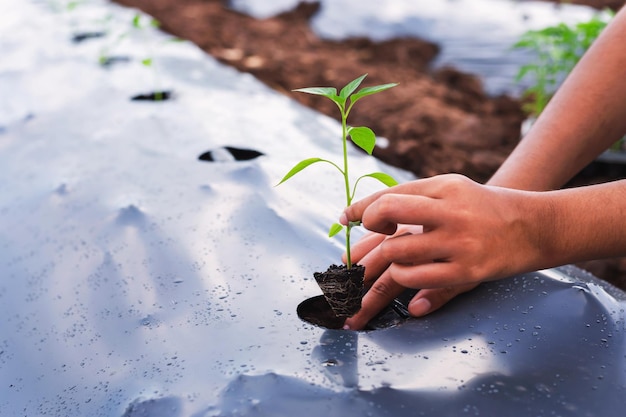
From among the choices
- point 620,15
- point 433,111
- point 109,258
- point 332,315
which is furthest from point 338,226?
point 433,111

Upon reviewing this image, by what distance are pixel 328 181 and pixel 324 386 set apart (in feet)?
2.87

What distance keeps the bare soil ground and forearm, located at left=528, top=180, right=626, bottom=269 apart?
1349 millimetres

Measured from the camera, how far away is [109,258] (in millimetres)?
1523

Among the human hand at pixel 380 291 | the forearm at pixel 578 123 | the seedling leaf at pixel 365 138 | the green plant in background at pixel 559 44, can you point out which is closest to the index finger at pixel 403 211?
the seedling leaf at pixel 365 138

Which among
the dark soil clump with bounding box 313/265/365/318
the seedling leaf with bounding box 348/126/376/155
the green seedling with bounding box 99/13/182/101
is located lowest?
the green seedling with bounding box 99/13/182/101

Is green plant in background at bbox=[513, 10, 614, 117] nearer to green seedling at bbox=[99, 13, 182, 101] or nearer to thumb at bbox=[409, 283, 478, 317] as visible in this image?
green seedling at bbox=[99, 13, 182, 101]

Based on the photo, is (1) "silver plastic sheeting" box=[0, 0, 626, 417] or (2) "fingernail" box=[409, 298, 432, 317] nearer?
(1) "silver plastic sheeting" box=[0, 0, 626, 417]

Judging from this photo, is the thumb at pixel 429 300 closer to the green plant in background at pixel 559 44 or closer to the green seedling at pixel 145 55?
the green seedling at pixel 145 55

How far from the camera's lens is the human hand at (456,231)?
0.95m

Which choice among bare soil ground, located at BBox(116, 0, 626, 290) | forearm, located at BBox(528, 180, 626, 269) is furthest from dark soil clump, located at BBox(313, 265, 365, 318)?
bare soil ground, located at BBox(116, 0, 626, 290)

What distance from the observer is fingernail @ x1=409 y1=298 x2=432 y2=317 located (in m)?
1.23

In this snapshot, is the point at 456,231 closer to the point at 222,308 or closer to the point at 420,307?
the point at 420,307

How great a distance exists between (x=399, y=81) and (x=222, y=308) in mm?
3429

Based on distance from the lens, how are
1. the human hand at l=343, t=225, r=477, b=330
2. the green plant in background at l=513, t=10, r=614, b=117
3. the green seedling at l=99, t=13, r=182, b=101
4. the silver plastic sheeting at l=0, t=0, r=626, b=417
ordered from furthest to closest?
the green plant in background at l=513, t=10, r=614, b=117, the green seedling at l=99, t=13, r=182, b=101, the human hand at l=343, t=225, r=477, b=330, the silver plastic sheeting at l=0, t=0, r=626, b=417
